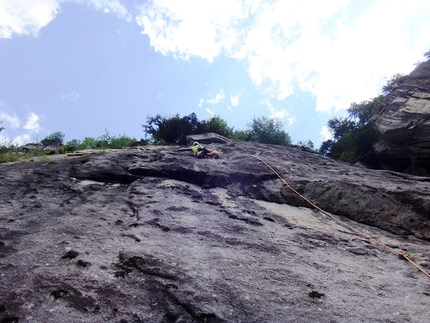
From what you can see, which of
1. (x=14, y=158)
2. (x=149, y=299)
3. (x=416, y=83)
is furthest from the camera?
(x=416, y=83)

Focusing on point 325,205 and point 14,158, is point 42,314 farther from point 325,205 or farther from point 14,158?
point 14,158

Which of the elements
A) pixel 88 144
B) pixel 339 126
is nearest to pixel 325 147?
pixel 339 126

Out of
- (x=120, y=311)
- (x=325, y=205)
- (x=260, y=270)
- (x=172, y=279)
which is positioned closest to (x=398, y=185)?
(x=325, y=205)

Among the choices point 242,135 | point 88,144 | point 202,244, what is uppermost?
point 242,135

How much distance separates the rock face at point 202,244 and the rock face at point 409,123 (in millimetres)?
3994

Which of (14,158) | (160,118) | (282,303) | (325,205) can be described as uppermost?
(160,118)

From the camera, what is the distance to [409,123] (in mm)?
11320

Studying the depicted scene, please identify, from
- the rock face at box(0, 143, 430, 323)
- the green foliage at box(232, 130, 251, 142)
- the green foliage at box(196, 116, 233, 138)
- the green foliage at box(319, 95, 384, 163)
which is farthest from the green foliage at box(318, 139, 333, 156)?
the rock face at box(0, 143, 430, 323)

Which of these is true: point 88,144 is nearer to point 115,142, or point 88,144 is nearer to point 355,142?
point 115,142

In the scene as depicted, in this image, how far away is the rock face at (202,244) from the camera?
3387 millimetres

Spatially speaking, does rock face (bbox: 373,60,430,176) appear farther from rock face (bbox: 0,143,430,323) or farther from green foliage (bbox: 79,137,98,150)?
green foliage (bbox: 79,137,98,150)

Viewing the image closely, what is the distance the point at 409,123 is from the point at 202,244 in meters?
10.2

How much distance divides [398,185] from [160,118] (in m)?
14.3

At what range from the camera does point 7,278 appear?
11.3 feet
